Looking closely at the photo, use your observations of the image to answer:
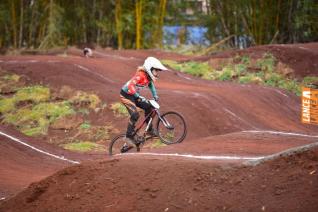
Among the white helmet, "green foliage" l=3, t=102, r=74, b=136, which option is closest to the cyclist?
the white helmet

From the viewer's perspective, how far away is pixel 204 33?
30828 mm

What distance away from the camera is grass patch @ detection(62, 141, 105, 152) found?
14.2 m

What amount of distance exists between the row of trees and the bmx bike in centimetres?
1394

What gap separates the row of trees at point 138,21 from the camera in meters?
25.9

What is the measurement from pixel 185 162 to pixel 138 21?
20.0 meters

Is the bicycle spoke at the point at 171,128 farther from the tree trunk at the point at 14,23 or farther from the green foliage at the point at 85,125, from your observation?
the tree trunk at the point at 14,23

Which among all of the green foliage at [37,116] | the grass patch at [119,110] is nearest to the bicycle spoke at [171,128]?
the grass patch at [119,110]

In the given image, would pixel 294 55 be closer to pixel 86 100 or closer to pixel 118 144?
pixel 86 100

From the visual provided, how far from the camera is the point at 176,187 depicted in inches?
268

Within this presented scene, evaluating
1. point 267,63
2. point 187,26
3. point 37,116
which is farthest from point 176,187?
point 187,26

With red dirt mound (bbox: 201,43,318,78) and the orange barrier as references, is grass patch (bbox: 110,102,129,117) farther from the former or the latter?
red dirt mound (bbox: 201,43,318,78)

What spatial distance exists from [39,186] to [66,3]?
22.2m

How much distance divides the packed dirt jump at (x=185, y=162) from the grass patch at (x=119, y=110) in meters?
0.31

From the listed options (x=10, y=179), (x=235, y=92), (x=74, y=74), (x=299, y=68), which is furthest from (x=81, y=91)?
Result: (x=299, y=68)
